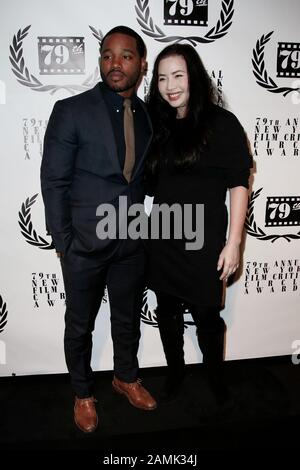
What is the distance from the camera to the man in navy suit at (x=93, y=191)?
140cm

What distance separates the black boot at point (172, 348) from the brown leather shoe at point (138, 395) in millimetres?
95

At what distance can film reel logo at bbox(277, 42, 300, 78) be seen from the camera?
6.22ft

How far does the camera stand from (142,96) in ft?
6.17

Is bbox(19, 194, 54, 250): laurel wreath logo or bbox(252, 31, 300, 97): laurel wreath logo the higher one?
bbox(252, 31, 300, 97): laurel wreath logo

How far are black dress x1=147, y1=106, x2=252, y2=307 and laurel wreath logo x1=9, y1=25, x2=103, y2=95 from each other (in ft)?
1.92

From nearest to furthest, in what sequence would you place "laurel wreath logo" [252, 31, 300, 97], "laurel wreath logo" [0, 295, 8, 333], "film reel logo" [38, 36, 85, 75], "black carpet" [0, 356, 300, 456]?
"black carpet" [0, 356, 300, 456] < "film reel logo" [38, 36, 85, 75] < "laurel wreath logo" [252, 31, 300, 97] < "laurel wreath logo" [0, 295, 8, 333]

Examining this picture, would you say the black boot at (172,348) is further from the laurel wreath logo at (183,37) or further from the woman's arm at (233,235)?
the laurel wreath logo at (183,37)

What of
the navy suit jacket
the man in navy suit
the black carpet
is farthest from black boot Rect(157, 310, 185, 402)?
the navy suit jacket

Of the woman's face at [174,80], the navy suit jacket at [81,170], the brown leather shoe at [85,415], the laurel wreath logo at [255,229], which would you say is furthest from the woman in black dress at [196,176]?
the brown leather shoe at [85,415]

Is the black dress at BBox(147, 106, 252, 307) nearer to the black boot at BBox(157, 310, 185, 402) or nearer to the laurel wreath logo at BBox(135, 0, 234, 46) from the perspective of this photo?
the black boot at BBox(157, 310, 185, 402)

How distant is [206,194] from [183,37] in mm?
914

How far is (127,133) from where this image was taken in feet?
4.84

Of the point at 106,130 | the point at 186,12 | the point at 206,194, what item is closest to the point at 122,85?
the point at 106,130

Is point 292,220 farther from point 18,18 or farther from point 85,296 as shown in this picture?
point 18,18
